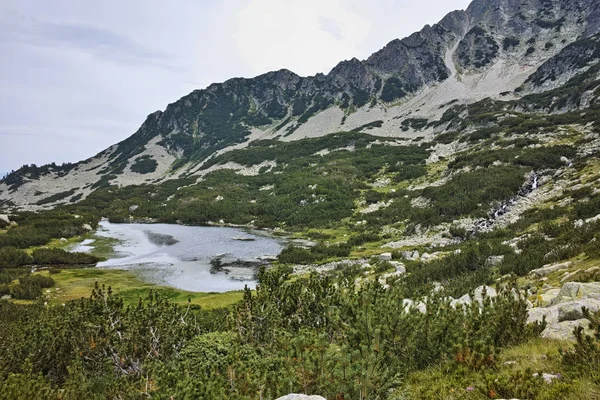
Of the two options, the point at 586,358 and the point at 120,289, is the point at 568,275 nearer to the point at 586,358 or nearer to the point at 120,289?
the point at 586,358

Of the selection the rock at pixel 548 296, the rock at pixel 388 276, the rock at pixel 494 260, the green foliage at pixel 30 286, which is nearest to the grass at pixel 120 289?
the green foliage at pixel 30 286

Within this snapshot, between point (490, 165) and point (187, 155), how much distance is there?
129 meters

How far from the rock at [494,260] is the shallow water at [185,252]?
61.6 ft

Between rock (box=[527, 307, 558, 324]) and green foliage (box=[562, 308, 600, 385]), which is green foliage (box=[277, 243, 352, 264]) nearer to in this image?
rock (box=[527, 307, 558, 324])

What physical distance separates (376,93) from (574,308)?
149 meters

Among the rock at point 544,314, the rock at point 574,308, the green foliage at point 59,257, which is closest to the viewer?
the rock at point 574,308

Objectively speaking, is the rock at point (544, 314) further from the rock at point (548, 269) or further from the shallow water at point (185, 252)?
the shallow water at point (185, 252)

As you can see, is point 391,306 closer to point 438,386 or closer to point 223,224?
point 438,386

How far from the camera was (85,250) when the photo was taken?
4509 centimetres

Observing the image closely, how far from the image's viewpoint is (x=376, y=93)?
477 feet

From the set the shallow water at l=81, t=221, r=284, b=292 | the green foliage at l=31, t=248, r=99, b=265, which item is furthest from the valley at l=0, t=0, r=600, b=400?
the shallow water at l=81, t=221, r=284, b=292

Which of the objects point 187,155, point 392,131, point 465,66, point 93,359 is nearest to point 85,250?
point 93,359

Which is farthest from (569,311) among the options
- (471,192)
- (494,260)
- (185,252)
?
(185,252)

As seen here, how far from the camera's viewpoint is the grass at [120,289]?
82.9 feet
